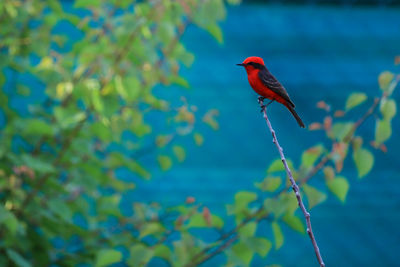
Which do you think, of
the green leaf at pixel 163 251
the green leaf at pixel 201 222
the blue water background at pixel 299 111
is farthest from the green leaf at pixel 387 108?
the blue water background at pixel 299 111

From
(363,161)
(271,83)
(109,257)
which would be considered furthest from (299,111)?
(271,83)

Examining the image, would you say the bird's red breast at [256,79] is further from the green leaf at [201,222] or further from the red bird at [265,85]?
the green leaf at [201,222]

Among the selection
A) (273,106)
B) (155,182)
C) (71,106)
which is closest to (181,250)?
(71,106)

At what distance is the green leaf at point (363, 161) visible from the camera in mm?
2057

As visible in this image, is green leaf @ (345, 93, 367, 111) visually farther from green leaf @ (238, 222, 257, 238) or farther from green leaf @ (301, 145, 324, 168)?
green leaf @ (238, 222, 257, 238)

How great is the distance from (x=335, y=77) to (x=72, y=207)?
6.65 feet

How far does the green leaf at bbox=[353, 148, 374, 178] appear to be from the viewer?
2057mm

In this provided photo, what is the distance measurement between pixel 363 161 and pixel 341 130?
136 millimetres

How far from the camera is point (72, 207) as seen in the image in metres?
2.88

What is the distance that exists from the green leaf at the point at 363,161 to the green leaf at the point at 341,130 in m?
0.08

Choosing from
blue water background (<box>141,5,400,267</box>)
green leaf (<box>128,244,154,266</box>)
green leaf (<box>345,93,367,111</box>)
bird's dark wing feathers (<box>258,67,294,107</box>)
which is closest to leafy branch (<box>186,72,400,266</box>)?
green leaf (<box>345,93,367,111</box>)

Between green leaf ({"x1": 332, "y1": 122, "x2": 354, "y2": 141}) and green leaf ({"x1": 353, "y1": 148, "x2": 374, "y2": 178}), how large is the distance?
79mm

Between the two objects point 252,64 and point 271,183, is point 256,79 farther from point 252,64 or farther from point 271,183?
point 271,183

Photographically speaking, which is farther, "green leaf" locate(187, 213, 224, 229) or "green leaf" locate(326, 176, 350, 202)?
"green leaf" locate(187, 213, 224, 229)
